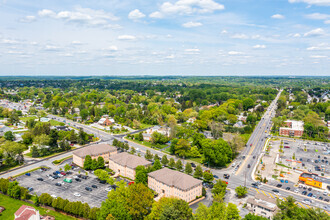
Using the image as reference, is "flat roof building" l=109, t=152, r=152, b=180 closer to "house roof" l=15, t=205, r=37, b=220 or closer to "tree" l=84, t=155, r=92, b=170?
"tree" l=84, t=155, r=92, b=170

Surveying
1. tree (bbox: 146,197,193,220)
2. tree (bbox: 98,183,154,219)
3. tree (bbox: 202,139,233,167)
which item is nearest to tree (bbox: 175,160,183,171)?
tree (bbox: 202,139,233,167)

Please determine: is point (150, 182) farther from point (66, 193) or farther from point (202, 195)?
point (66, 193)

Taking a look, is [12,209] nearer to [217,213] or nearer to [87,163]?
[87,163]

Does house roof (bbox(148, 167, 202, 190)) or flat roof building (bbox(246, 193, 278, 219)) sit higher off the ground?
house roof (bbox(148, 167, 202, 190))

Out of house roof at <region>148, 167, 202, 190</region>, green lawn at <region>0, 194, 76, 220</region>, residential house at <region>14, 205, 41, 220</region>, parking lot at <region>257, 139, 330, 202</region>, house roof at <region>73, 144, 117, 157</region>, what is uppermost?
house roof at <region>73, 144, 117, 157</region>

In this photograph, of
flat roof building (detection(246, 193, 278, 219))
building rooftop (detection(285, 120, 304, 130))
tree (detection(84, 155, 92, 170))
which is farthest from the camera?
building rooftop (detection(285, 120, 304, 130))
